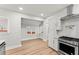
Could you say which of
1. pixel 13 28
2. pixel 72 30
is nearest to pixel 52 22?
pixel 72 30

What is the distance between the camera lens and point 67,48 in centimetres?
142

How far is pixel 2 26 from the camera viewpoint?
1252 millimetres

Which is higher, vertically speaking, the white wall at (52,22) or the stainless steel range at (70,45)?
the white wall at (52,22)

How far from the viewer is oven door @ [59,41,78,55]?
4.12ft

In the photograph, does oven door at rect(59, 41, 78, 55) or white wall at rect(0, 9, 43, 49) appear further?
white wall at rect(0, 9, 43, 49)

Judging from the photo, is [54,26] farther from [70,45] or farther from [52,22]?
[70,45]

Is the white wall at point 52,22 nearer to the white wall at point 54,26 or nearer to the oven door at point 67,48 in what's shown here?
the white wall at point 54,26

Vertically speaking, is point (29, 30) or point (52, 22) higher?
point (52, 22)

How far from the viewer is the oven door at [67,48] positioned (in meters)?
1.26

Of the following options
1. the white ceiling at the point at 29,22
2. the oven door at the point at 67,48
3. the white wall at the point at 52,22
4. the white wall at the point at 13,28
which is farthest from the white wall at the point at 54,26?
the white wall at the point at 13,28

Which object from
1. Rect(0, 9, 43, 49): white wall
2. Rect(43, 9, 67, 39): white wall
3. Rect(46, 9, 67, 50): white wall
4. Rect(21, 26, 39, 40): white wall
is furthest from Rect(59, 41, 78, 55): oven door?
Rect(0, 9, 43, 49): white wall

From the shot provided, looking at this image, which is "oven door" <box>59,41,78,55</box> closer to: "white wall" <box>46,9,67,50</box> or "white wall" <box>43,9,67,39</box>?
"white wall" <box>46,9,67,50</box>
